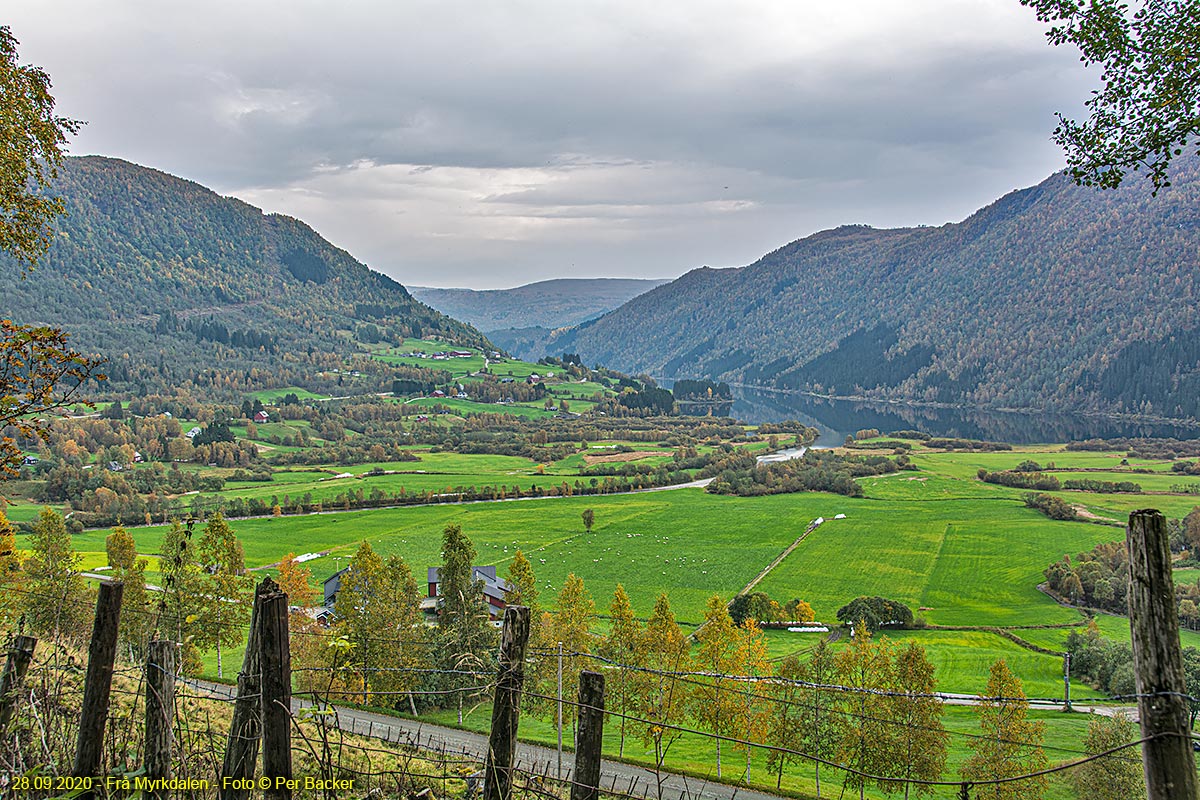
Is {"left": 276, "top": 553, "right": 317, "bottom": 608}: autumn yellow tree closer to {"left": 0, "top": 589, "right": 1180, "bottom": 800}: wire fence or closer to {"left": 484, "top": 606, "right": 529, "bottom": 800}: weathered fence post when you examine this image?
{"left": 0, "top": 589, "right": 1180, "bottom": 800}: wire fence

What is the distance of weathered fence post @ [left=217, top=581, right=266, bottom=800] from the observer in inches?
178

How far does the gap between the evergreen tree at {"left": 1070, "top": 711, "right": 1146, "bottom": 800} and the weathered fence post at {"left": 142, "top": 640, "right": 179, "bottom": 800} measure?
1786 centimetres

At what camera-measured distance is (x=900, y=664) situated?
854 inches

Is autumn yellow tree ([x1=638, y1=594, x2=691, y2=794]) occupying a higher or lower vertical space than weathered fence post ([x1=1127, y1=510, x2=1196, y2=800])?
lower

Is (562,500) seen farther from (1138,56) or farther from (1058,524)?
(1138,56)

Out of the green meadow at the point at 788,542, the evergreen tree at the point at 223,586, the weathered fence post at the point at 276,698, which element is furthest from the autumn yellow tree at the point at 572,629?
the weathered fence post at the point at 276,698

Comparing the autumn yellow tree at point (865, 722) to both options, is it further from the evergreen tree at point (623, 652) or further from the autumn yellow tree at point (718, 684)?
the evergreen tree at point (623, 652)

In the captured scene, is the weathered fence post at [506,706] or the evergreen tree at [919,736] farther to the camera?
the evergreen tree at [919,736]

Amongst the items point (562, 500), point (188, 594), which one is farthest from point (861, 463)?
point (188, 594)

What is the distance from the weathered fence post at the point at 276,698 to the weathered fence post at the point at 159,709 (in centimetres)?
92

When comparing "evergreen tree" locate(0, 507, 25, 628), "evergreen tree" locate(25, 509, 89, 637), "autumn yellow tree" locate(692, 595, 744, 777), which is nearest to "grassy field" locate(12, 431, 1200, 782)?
"autumn yellow tree" locate(692, 595, 744, 777)

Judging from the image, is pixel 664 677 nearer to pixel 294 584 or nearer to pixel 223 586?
pixel 223 586

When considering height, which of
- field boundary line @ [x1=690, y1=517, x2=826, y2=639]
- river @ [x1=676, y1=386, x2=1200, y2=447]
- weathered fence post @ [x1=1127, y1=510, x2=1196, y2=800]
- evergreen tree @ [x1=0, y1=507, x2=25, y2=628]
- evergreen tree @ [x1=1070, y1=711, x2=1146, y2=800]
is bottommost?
field boundary line @ [x1=690, y1=517, x2=826, y2=639]

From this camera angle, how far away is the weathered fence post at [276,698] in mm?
4469
